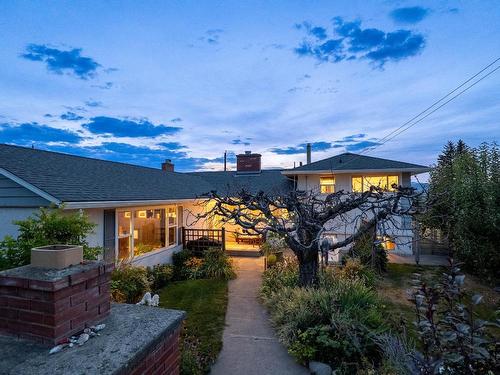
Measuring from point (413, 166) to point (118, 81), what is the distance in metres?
15.5

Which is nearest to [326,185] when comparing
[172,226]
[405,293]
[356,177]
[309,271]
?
[356,177]

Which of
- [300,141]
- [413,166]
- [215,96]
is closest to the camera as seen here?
[215,96]

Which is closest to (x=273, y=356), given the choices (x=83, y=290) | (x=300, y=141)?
(x=83, y=290)

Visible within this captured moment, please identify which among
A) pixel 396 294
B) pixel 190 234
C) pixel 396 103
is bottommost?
pixel 396 294

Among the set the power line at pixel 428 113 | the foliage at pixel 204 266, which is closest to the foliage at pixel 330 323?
the foliage at pixel 204 266

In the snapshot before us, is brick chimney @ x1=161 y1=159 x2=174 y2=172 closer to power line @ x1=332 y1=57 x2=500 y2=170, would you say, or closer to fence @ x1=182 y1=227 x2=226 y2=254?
fence @ x1=182 y1=227 x2=226 y2=254

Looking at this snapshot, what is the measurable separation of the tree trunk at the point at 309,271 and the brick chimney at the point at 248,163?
1508 centimetres

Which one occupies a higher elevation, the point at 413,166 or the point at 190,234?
the point at 413,166

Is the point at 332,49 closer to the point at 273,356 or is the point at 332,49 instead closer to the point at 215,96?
the point at 215,96

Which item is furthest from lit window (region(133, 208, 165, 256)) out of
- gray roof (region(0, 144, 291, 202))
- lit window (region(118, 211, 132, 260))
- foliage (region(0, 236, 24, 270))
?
foliage (region(0, 236, 24, 270))

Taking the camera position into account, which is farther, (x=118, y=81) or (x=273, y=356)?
(x=118, y=81)

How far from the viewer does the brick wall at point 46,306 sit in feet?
6.89

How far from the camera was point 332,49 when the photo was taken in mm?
10156

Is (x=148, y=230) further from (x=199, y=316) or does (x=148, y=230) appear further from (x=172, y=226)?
(x=199, y=316)
